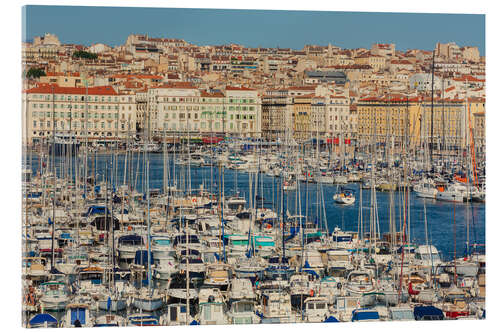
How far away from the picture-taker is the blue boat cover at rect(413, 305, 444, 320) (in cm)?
816

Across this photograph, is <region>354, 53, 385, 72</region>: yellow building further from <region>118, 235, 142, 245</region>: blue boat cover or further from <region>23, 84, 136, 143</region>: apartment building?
<region>118, 235, 142, 245</region>: blue boat cover

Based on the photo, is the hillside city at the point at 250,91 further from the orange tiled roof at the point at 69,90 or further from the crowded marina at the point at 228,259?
the crowded marina at the point at 228,259

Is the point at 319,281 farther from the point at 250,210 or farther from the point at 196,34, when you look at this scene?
the point at 196,34

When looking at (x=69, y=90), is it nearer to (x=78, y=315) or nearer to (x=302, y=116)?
(x=78, y=315)

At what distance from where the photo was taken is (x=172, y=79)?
12.1 metres

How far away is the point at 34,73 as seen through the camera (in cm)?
827

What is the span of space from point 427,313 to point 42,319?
3.11 meters

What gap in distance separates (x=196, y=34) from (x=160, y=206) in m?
2.51

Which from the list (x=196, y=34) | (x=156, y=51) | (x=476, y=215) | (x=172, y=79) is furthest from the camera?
(x=172, y=79)

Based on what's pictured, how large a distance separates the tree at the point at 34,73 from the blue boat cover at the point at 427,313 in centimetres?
369

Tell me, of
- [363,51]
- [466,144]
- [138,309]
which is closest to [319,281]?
[138,309]

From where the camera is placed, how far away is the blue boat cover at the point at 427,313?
8.16 m

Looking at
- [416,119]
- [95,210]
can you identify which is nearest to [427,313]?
[416,119]

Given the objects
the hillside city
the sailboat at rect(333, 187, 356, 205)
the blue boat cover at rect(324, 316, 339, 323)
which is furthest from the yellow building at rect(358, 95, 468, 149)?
the sailboat at rect(333, 187, 356, 205)
